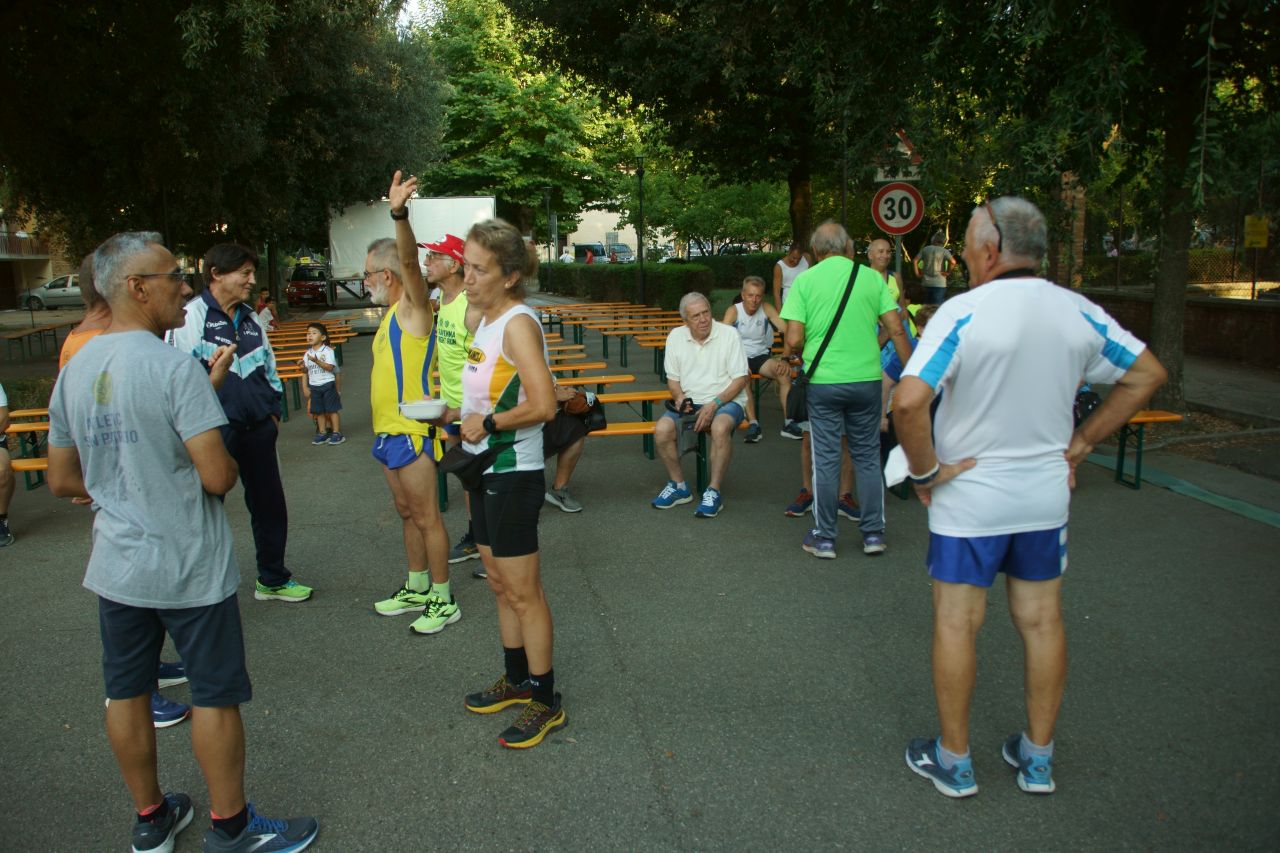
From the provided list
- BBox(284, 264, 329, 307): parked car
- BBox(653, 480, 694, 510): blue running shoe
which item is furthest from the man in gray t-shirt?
BBox(284, 264, 329, 307): parked car

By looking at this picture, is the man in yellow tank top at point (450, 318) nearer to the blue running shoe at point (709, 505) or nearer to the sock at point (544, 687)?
the sock at point (544, 687)

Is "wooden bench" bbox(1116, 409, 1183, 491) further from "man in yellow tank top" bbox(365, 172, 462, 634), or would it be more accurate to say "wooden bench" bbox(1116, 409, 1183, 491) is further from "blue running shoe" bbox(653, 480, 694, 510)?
"man in yellow tank top" bbox(365, 172, 462, 634)

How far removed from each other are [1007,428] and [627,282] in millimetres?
27079

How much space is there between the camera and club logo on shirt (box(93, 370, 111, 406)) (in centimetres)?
263

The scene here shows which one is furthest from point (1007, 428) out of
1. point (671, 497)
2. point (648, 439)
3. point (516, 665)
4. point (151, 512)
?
point (648, 439)

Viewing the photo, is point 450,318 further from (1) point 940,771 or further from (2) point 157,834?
(1) point 940,771

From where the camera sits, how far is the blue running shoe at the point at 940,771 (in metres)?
3.16

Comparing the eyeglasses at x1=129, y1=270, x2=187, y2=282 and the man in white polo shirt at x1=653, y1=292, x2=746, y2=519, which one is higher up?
the eyeglasses at x1=129, y1=270, x2=187, y2=282

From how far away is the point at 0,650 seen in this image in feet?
15.1

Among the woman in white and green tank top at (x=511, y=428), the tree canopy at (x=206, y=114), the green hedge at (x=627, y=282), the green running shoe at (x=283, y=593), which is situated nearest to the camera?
the woman in white and green tank top at (x=511, y=428)

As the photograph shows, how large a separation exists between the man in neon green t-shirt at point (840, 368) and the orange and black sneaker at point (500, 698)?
241 cm

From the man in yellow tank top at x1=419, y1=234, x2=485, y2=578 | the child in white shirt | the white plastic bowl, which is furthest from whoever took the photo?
the child in white shirt

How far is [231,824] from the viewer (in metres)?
2.88

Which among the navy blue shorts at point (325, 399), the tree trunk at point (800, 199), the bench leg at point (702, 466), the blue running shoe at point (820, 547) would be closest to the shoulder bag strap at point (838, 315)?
the blue running shoe at point (820, 547)
